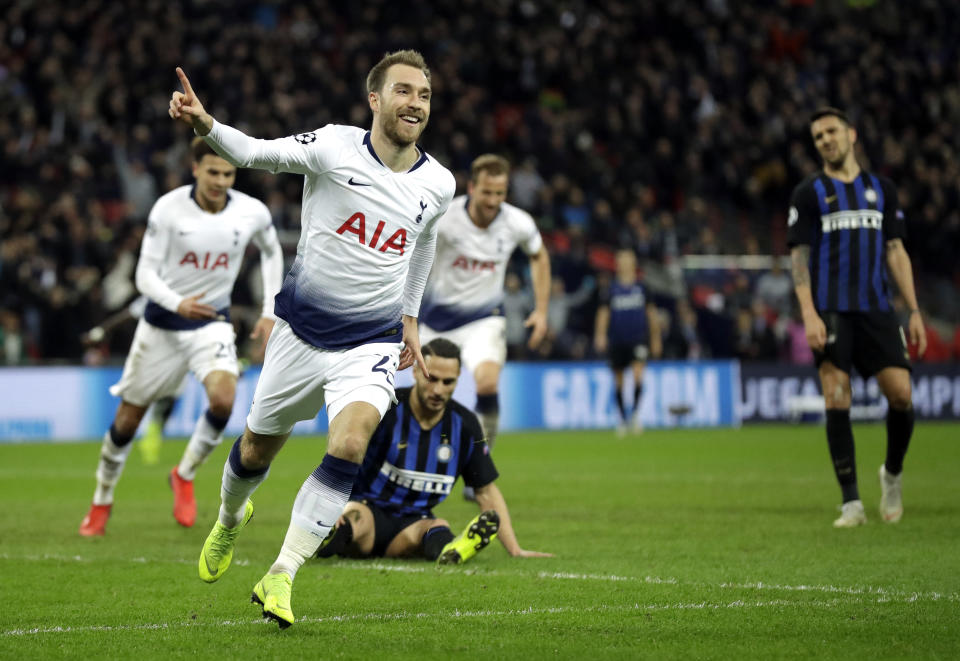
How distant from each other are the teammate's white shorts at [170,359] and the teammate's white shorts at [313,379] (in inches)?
134

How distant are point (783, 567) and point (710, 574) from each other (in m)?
0.48

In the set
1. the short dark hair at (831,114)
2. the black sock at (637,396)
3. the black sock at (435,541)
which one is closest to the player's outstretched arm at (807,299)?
the short dark hair at (831,114)

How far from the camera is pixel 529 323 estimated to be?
10.6 metres

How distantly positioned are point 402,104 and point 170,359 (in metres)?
4.33

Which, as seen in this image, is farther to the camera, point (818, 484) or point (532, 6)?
point (532, 6)

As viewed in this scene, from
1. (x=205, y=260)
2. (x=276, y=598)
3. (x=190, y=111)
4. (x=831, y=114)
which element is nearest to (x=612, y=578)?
(x=276, y=598)

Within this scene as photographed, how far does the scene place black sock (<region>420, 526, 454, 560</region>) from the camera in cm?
763

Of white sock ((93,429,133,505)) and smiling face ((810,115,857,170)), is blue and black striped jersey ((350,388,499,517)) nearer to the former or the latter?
white sock ((93,429,133,505))

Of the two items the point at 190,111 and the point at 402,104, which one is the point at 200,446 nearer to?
the point at 402,104

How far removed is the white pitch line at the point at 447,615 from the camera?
5477mm

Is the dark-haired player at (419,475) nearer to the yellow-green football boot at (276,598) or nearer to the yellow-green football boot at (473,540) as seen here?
the yellow-green football boot at (473,540)

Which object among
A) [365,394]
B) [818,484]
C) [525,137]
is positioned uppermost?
[525,137]

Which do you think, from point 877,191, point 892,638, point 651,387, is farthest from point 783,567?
point 651,387

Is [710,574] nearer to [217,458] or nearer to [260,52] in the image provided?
[217,458]
